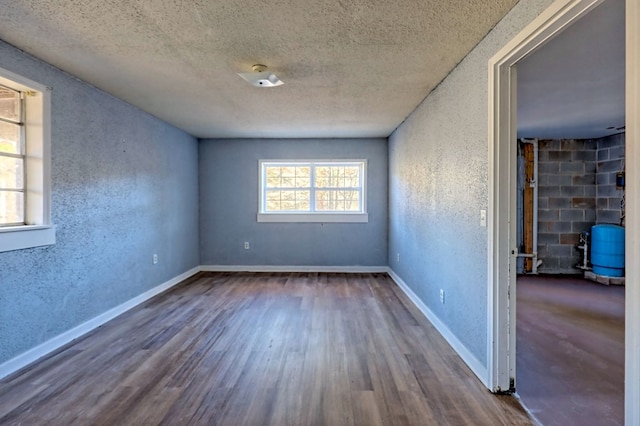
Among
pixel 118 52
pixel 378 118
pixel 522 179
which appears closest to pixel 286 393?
pixel 118 52

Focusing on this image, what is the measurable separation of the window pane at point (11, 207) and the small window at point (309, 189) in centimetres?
337

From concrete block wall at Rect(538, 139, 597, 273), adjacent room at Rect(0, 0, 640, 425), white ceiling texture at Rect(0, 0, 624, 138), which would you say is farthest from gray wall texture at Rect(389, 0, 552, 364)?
concrete block wall at Rect(538, 139, 597, 273)

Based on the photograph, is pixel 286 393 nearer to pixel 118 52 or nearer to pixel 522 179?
pixel 118 52

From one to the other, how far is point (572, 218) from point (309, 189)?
14.8 ft

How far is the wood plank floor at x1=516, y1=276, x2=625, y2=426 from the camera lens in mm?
1842

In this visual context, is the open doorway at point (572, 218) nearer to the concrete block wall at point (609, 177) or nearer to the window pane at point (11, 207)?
the concrete block wall at point (609, 177)

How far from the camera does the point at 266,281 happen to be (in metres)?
4.88

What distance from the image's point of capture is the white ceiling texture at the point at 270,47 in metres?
1.85

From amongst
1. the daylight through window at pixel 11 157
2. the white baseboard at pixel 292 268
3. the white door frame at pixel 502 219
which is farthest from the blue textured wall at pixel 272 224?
the white door frame at pixel 502 219

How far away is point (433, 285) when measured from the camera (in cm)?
321

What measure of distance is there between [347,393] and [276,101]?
2894mm

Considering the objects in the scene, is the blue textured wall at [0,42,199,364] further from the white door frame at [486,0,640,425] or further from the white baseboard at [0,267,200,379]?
the white door frame at [486,0,640,425]

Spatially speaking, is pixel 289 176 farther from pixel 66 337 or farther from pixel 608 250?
pixel 608 250

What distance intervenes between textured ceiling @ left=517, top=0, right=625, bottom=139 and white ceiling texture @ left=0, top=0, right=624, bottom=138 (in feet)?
0.09
